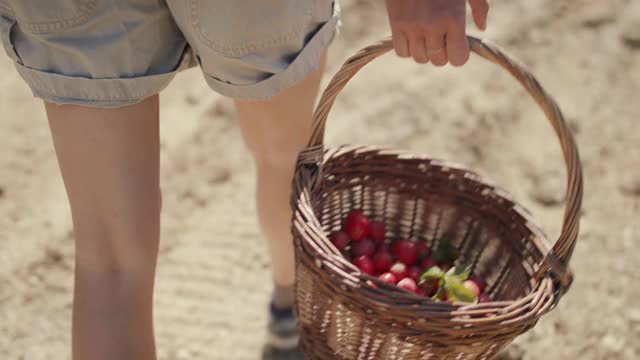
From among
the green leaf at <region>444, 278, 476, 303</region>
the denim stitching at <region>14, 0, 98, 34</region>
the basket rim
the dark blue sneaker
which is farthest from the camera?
the dark blue sneaker

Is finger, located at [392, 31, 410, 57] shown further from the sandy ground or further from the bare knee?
the sandy ground

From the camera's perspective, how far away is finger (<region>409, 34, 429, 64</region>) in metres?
1.07

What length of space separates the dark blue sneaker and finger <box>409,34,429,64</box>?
843mm

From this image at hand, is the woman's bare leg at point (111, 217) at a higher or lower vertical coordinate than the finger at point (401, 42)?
lower

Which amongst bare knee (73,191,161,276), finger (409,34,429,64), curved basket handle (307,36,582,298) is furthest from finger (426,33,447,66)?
bare knee (73,191,161,276)

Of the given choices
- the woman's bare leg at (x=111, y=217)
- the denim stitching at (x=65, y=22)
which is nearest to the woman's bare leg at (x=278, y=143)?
the woman's bare leg at (x=111, y=217)

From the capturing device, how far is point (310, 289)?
132 cm

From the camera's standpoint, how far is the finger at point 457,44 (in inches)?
41.4

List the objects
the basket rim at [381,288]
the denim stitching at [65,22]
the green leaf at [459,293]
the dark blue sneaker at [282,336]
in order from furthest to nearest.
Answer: the dark blue sneaker at [282,336] → the green leaf at [459,293] → the basket rim at [381,288] → the denim stitching at [65,22]

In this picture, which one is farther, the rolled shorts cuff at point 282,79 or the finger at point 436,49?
the rolled shorts cuff at point 282,79

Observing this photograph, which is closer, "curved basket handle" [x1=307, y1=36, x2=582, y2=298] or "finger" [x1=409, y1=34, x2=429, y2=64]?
"finger" [x1=409, y1=34, x2=429, y2=64]

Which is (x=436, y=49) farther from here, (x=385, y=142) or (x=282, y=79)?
(x=385, y=142)

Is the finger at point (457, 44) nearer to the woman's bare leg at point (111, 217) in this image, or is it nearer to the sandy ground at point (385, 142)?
the woman's bare leg at point (111, 217)

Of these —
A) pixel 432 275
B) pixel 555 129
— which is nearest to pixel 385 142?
pixel 432 275
